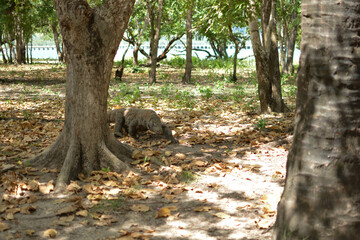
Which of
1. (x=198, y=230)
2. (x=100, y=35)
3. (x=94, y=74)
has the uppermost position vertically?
(x=100, y=35)

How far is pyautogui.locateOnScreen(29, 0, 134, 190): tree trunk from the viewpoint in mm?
4676

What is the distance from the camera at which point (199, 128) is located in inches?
302

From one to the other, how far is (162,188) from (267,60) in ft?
17.7

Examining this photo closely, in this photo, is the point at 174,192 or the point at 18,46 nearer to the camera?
the point at 174,192

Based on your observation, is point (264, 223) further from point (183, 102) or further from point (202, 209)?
point (183, 102)

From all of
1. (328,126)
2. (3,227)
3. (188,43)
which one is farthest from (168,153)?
(188,43)

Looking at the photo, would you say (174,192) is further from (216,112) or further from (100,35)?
(216,112)

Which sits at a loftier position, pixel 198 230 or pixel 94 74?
pixel 94 74

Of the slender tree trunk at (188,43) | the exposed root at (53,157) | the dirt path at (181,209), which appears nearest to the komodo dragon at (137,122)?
the dirt path at (181,209)

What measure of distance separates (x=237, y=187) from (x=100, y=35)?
258 cm

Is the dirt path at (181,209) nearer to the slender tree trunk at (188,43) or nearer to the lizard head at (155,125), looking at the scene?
the lizard head at (155,125)

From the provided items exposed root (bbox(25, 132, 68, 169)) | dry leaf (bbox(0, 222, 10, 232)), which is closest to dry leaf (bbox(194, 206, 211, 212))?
dry leaf (bbox(0, 222, 10, 232))

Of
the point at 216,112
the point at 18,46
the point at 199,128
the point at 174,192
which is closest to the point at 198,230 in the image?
the point at 174,192

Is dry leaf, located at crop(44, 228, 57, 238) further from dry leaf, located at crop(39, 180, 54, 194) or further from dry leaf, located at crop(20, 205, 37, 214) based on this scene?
dry leaf, located at crop(39, 180, 54, 194)
